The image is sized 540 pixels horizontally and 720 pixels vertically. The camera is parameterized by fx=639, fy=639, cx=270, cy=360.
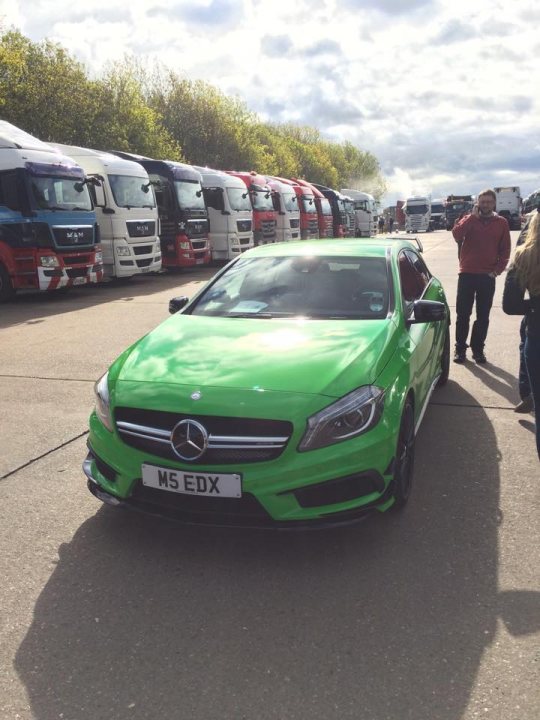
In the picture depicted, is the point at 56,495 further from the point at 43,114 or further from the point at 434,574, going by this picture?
the point at 43,114

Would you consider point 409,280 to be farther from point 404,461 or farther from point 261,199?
point 261,199

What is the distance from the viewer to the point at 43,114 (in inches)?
Answer: 1087

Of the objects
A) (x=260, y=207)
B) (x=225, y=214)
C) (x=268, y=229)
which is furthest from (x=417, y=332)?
(x=268, y=229)

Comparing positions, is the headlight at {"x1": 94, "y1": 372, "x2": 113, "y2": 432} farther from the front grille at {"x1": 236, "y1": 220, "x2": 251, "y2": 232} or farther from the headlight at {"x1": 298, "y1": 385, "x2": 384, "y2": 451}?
the front grille at {"x1": 236, "y1": 220, "x2": 251, "y2": 232}

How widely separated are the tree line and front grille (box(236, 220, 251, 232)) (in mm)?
10400

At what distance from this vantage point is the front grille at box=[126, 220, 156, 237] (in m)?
15.8

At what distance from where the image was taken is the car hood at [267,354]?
3109mm

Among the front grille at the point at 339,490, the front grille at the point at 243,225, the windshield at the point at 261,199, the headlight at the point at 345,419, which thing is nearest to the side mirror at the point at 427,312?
the headlight at the point at 345,419

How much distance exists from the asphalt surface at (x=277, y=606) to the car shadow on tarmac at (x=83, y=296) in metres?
7.59

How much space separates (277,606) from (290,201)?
25479 millimetres

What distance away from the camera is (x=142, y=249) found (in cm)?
1619

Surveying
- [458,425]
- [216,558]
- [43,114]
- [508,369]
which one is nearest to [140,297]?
[508,369]

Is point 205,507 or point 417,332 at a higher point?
point 417,332

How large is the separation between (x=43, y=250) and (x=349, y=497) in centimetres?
1100
